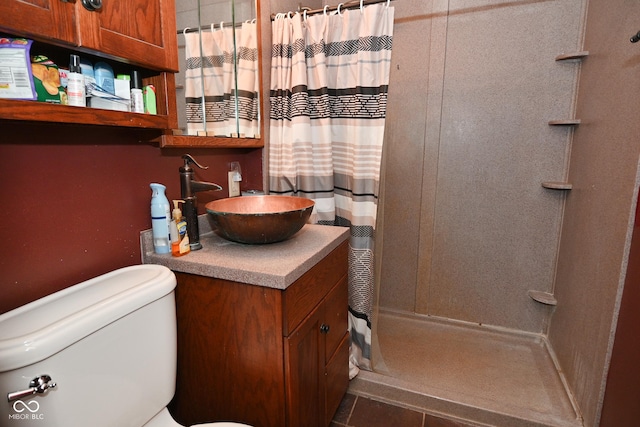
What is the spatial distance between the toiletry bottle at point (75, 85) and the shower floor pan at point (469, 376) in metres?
1.58

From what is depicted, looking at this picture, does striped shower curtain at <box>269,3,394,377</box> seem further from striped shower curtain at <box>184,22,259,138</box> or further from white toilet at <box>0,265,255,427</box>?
white toilet at <box>0,265,255,427</box>

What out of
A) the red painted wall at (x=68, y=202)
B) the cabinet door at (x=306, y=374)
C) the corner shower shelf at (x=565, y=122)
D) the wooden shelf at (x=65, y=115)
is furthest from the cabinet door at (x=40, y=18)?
the corner shower shelf at (x=565, y=122)

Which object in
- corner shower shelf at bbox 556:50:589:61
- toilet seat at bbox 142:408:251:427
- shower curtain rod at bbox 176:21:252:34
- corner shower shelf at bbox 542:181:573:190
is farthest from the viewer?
corner shower shelf at bbox 542:181:573:190

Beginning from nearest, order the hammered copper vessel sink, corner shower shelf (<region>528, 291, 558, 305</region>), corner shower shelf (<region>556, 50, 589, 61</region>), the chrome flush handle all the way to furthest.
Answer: the chrome flush handle, the hammered copper vessel sink, corner shower shelf (<region>556, 50, 589, 61</region>), corner shower shelf (<region>528, 291, 558, 305</region>)

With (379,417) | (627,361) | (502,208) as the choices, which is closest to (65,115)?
(379,417)

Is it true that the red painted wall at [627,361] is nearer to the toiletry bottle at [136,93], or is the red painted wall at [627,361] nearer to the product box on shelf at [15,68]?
the toiletry bottle at [136,93]

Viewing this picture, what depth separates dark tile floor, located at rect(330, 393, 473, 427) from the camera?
4.93ft

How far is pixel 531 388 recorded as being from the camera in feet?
5.55

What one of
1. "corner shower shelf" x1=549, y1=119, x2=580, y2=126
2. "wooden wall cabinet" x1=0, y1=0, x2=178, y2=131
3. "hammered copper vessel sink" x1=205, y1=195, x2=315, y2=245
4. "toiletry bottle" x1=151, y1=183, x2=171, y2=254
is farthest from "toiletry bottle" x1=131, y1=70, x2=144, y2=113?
"corner shower shelf" x1=549, y1=119, x2=580, y2=126

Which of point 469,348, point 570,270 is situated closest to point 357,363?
point 469,348

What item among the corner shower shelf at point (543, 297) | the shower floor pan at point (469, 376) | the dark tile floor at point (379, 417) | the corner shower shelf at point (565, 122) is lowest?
the dark tile floor at point (379, 417)

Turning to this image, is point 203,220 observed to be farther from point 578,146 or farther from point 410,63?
point 578,146

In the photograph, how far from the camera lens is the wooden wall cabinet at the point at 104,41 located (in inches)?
25.9

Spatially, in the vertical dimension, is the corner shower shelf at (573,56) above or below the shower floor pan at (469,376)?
above
